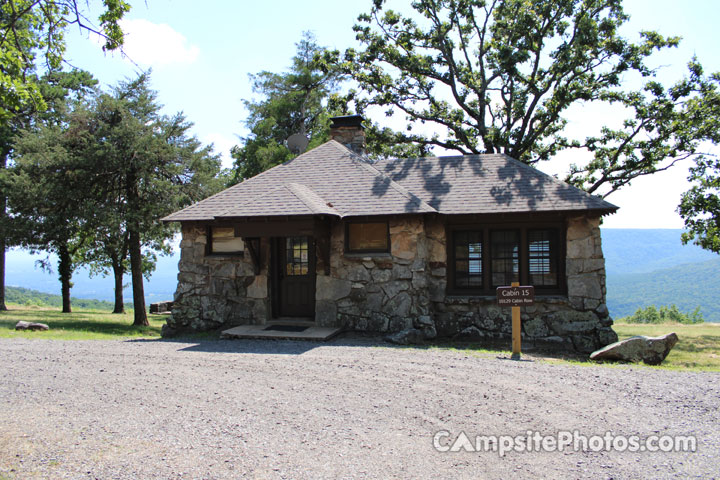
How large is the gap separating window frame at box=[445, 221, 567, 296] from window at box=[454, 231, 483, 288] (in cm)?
7

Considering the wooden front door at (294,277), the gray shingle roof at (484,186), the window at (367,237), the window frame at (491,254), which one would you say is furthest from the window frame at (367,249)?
the window frame at (491,254)

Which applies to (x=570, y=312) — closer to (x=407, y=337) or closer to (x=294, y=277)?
→ (x=407, y=337)

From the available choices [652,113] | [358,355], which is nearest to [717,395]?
[358,355]

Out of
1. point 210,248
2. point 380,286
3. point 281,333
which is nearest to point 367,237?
point 380,286

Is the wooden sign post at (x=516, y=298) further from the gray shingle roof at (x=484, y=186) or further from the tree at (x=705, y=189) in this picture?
the tree at (x=705, y=189)

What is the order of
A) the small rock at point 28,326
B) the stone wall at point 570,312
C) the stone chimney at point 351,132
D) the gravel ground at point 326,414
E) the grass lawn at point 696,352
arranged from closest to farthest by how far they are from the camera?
the gravel ground at point 326,414 → the grass lawn at point 696,352 → the stone wall at point 570,312 → the small rock at point 28,326 → the stone chimney at point 351,132

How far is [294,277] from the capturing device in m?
11.4

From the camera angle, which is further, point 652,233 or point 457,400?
point 652,233

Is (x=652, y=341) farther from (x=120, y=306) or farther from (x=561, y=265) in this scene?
(x=120, y=306)

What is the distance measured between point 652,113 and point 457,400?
1559cm

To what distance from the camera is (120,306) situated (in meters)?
24.8

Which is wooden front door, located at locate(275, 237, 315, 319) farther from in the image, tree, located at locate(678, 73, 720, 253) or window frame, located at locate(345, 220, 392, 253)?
tree, located at locate(678, 73, 720, 253)

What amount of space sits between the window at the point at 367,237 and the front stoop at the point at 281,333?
1.80 metres

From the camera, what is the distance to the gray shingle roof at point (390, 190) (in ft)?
33.9
